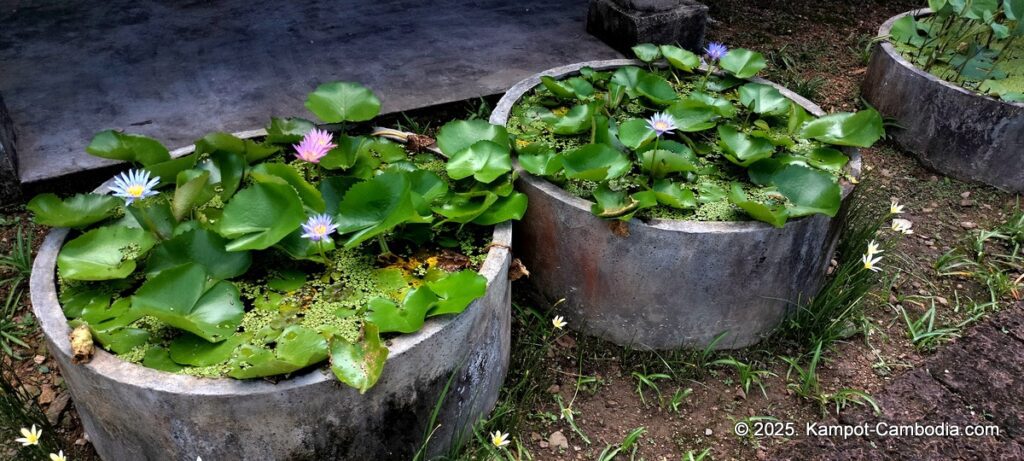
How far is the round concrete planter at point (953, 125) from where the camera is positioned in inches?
117

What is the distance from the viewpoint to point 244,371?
4.86 feet

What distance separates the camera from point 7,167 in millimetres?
2404

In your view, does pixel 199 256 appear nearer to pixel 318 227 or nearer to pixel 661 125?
pixel 318 227

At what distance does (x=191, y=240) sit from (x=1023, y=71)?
3296 millimetres

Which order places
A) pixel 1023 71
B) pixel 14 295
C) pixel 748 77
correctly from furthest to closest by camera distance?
pixel 1023 71 → pixel 748 77 → pixel 14 295

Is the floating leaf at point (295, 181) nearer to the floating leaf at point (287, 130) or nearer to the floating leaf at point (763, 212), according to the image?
the floating leaf at point (287, 130)

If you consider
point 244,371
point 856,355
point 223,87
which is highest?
point 244,371

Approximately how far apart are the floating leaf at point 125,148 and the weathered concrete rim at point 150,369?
0.73 ft

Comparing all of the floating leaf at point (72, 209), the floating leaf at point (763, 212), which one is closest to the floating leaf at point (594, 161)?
the floating leaf at point (763, 212)

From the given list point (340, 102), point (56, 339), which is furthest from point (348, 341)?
point (340, 102)

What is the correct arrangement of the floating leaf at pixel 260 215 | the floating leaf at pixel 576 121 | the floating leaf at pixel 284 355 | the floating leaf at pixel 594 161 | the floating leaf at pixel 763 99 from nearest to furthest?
the floating leaf at pixel 284 355, the floating leaf at pixel 260 215, the floating leaf at pixel 594 161, the floating leaf at pixel 576 121, the floating leaf at pixel 763 99

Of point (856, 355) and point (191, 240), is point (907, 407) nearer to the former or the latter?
point (856, 355)

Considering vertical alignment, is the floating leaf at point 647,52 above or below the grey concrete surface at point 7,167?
above

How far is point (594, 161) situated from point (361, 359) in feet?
2.96
